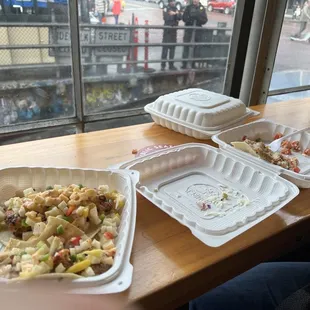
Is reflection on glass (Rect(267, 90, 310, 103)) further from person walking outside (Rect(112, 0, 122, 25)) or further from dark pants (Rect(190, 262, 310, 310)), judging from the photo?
dark pants (Rect(190, 262, 310, 310))

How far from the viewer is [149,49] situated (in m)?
1.68

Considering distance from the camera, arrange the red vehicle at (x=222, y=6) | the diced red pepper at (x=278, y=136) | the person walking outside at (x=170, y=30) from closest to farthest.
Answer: the diced red pepper at (x=278, y=136) < the person walking outside at (x=170, y=30) < the red vehicle at (x=222, y=6)

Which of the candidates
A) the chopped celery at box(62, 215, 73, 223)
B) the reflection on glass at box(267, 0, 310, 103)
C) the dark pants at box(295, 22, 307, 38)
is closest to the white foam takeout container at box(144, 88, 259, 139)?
the chopped celery at box(62, 215, 73, 223)

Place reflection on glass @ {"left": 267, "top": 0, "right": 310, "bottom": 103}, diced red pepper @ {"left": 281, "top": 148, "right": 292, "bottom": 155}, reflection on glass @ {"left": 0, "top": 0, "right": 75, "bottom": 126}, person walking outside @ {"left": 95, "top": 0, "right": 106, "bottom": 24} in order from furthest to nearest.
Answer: reflection on glass @ {"left": 267, "top": 0, "right": 310, "bottom": 103} < person walking outside @ {"left": 95, "top": 0, "right": 106, "bottom": 24} < reflection on glass @ {"left": 0, "top": 0, "right": 75, "bottom": 126} < diced red pepper @ {"left": 281, "top": 148, "right": 292, "bottom": 155}

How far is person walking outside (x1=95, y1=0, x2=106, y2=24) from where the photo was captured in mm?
1404

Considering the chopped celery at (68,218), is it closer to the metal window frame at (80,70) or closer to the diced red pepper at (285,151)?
the diced red pepper at (285,151)

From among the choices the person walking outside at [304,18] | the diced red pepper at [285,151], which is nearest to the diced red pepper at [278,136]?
the diced red pepper at [285,151]

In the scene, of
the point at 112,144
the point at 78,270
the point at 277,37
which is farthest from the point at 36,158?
the point at 277,37

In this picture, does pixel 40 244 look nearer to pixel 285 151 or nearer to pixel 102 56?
pixel 285 151

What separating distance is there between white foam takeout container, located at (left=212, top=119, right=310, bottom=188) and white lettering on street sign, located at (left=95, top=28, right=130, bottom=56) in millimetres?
741

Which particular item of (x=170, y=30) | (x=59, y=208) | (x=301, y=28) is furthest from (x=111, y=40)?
(x=301, y=28)

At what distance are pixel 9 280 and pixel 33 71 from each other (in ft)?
3.55

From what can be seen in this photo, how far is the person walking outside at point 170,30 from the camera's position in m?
1.64

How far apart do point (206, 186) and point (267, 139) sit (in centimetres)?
44
